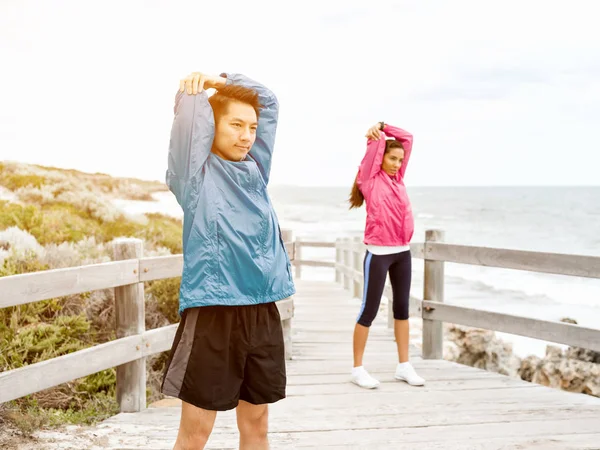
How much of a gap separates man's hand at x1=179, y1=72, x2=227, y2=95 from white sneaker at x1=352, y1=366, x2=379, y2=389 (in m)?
2.94

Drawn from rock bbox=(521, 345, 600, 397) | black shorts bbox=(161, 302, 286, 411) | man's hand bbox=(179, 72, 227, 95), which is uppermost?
man's hand bbox=(179, 72, 227, 95)

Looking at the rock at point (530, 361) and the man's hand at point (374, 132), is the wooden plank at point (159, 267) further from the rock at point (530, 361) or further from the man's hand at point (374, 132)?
the rock at point (530, 361)

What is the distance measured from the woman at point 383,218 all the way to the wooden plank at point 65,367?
1689mm

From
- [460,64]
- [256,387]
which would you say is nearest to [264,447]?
[256,387]

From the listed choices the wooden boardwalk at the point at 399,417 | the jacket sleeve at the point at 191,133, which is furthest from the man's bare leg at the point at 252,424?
the wooden boardwalk at the point at 399,417

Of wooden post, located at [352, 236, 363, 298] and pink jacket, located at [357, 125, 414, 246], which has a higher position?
pink jacket, located at [357, 125, 414, 246]

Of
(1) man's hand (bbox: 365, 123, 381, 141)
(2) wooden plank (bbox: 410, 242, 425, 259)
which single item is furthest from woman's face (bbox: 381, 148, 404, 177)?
(2) wooden plank (bbox: 410, 242, 425, 259)

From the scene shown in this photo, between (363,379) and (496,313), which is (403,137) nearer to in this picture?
(496,313)

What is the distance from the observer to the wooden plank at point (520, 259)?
4.15m

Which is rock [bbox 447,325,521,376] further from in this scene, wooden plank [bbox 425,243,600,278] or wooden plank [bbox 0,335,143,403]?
wooden plank [bbox 0,335,143,403]

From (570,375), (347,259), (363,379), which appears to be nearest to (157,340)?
(363,379)

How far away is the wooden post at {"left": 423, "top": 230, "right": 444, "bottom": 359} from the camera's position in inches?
207

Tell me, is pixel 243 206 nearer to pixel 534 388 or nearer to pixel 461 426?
pixel 461 426

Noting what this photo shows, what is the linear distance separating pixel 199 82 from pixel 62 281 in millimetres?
1710
